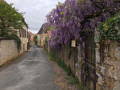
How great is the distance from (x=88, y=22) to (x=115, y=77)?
3209 millimetres

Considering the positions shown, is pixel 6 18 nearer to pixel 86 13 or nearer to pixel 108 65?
pixel 86 13

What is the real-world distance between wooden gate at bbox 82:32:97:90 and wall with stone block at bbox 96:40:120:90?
0.65 m

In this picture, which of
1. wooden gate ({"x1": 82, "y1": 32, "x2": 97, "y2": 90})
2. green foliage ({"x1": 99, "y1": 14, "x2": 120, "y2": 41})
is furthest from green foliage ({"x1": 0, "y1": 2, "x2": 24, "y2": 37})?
green foliage ({"x1": 99, "y1": 14, "x2": 120, "y2": 41})

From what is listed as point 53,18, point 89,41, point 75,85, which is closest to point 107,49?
point 89,41

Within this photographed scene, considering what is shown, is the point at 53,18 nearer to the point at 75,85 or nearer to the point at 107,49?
the point at 75,85

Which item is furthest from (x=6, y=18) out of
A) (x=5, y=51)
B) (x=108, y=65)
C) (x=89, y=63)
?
(x=108, y=65)

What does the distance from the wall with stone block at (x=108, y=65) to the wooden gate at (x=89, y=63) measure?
0.65 meters

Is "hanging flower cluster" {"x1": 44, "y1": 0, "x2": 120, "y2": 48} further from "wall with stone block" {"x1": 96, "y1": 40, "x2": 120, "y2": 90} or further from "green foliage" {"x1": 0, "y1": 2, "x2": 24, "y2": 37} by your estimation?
"green foliage" {"x1": 0, "y1": 2, "x2": 24, "y2": 37}

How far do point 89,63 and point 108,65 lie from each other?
1.59m

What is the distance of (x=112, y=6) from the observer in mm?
4914

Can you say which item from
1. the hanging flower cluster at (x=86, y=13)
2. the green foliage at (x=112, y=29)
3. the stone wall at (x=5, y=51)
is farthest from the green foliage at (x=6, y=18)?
the green foliage at (x=112, y=29)

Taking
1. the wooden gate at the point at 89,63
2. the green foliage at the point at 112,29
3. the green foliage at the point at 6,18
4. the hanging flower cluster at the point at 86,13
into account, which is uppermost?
the green foliage at the point at 6,18

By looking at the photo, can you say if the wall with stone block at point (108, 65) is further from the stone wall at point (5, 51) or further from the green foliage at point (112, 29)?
the stone wall at point (5, 51)

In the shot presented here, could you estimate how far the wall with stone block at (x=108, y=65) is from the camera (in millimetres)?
2682
